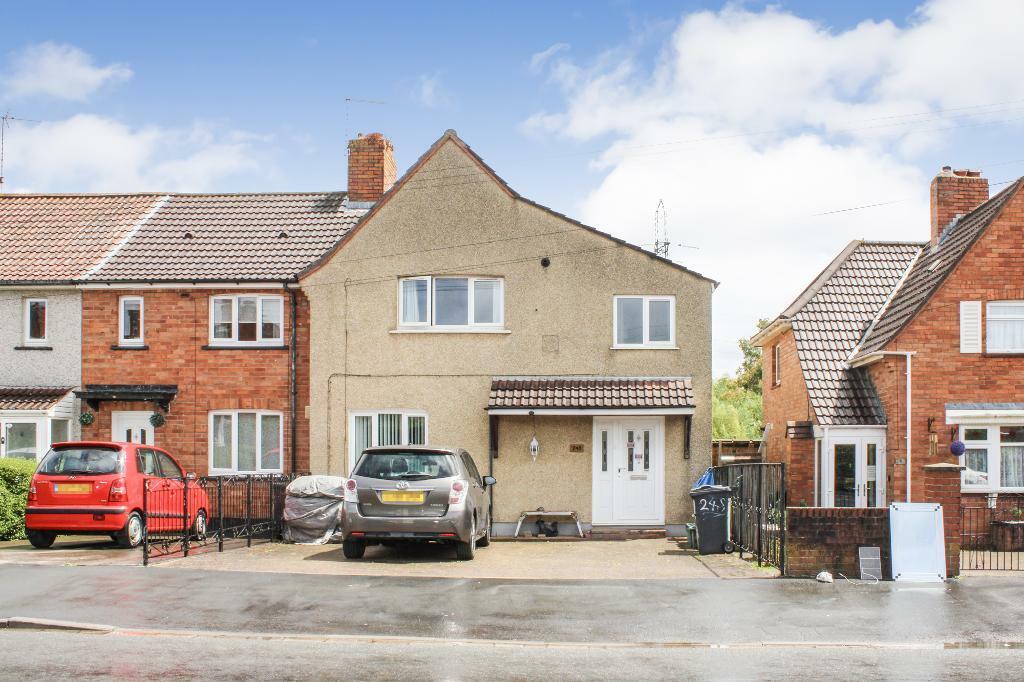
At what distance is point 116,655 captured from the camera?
9.23 metres

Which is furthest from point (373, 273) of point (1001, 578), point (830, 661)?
point (830, 661)

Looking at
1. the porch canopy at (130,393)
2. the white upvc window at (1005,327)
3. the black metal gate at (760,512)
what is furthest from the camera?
the porch canopy at (130,393)

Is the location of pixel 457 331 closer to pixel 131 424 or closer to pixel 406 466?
pixel 406 466

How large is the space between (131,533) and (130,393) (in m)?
5.35

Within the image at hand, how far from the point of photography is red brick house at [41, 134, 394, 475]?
71.2 ft

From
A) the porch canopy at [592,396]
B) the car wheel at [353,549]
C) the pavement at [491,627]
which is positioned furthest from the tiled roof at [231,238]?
the pavement at [491,627]

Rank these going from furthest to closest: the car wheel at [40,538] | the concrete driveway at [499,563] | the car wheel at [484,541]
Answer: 1. the car wheel at [484,541]
2. the car wheel at [40,538]
3. the concrete driveway at [499,563]

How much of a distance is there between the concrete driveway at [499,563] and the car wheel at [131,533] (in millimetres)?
1381

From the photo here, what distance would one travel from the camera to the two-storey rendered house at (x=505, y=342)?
2073 centimetres

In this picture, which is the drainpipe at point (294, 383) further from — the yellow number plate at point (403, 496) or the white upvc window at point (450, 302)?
the yellow number plate at point (403, 496)

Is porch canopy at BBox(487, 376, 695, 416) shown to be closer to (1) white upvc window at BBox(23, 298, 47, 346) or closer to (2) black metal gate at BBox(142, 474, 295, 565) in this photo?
(2) black metal gate at BBox(142, 474, 295, 565)

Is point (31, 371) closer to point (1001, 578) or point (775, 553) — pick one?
point (775, 553)

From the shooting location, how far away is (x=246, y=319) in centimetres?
2206

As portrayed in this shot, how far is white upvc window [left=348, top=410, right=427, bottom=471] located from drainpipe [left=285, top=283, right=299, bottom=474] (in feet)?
3.90
